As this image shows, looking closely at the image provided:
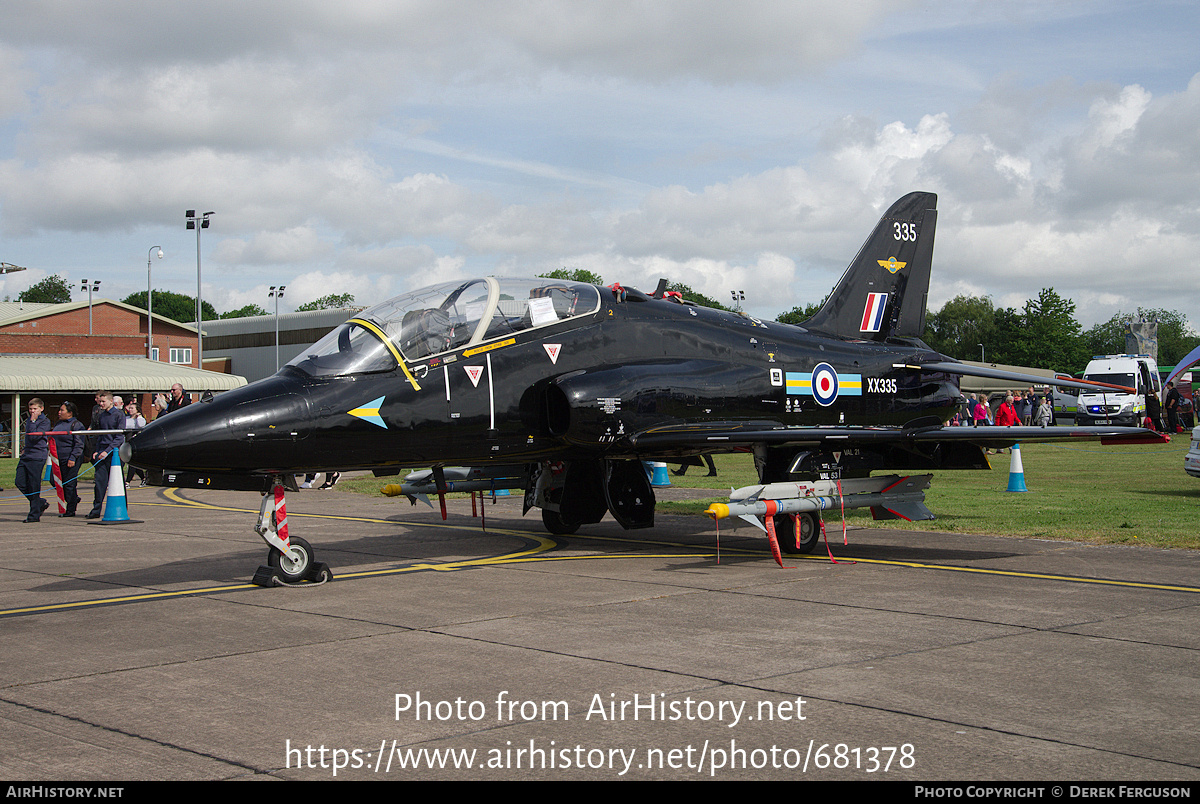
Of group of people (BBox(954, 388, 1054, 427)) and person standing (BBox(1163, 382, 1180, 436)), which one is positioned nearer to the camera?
group of people (BBox(954, 388, 1054, 427))

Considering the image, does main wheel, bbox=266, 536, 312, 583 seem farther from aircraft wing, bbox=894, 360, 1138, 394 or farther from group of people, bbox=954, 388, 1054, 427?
group of people, bbox=954, 388, 1054, 427

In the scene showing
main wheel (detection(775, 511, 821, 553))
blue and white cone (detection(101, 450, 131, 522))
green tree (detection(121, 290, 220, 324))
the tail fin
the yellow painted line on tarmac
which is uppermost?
green tree (detection(121, 290, 220, 324))

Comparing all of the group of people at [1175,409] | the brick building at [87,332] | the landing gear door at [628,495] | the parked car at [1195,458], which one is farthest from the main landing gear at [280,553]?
the brick building at [87,332]

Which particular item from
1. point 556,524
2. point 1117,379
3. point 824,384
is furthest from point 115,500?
point 1117,379

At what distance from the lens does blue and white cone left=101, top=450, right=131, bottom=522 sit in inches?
623

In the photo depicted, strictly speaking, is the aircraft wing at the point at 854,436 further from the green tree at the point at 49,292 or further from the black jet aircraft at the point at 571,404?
the green tree at the point at 49,292

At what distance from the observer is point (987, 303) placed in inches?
4879

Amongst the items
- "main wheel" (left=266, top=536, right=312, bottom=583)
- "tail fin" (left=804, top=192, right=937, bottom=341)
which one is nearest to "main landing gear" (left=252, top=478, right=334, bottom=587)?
"main wheel" (left=266, top=536, right=312, bottom=583)

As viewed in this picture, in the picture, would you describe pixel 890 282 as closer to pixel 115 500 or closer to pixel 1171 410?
pixel 115 500

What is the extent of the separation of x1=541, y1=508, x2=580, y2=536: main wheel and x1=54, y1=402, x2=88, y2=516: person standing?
27.9 feet

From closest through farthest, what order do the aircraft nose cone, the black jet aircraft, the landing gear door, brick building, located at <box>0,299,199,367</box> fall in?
the aircraft nose cone
the black jet aircraft
the landing gear door
brick building, located at <box>0,299,199,367</box>

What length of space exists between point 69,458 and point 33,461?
0.99 metres

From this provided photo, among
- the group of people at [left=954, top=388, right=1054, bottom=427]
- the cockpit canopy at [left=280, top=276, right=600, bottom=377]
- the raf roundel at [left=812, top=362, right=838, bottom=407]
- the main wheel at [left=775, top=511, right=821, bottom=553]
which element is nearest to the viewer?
the cockpit canopy at [left=280, top=276, right=600, bottom=377]
